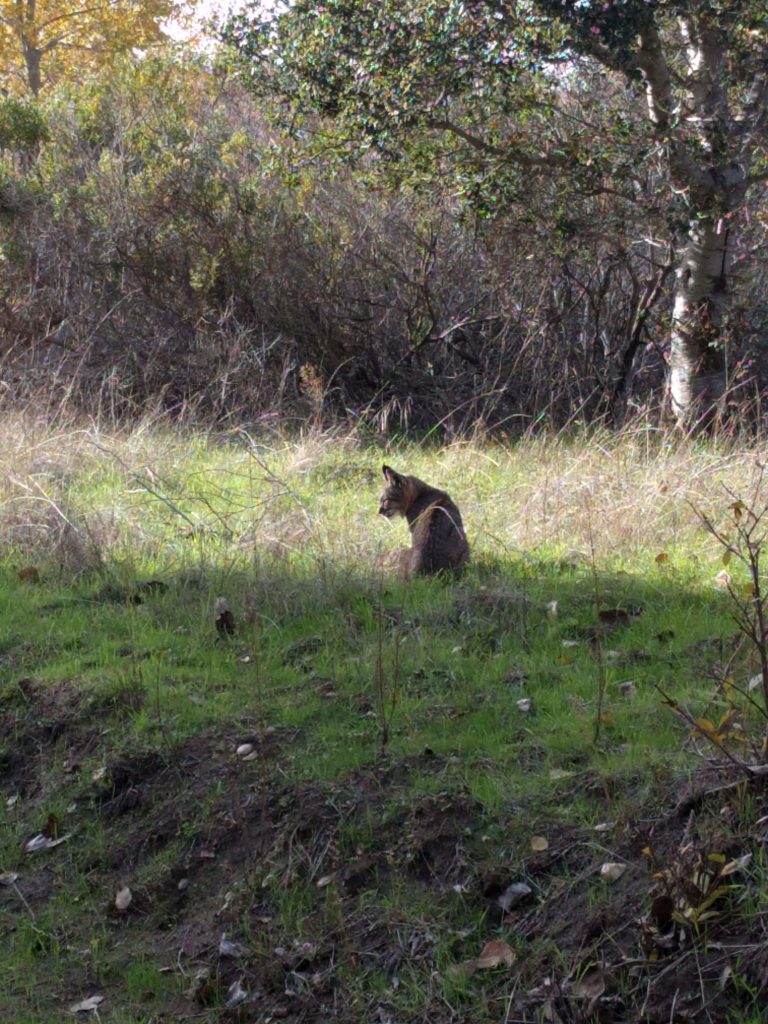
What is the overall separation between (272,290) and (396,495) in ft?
26.2

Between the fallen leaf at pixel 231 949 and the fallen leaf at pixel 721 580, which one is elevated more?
the fallen leaf at pixel 721 580

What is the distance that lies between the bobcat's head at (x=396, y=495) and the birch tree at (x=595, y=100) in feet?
12.3

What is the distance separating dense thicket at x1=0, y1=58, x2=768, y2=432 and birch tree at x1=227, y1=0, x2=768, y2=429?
105 centimetres

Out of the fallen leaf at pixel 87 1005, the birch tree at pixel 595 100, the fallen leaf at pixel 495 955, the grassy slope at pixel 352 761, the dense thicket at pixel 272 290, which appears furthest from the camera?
the dense thicket at pixel 272 290

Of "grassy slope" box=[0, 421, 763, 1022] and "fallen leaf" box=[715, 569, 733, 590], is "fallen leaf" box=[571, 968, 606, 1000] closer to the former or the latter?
"grassy slope" box=[0, 421, 763, 1022]

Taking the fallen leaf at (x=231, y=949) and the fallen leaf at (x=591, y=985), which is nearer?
the fallen leaf at (x=591, y=985)

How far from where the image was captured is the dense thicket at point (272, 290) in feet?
45.6

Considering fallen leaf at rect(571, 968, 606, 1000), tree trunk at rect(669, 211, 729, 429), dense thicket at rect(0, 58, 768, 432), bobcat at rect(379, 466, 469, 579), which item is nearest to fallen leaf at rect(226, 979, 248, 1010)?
fallen leaf at rect(571, 968, 606, 1000)

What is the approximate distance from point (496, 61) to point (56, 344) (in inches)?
320

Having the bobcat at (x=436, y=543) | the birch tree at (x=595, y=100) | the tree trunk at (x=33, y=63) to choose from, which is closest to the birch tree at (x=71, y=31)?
the tree trunk at (x=33, y=63)

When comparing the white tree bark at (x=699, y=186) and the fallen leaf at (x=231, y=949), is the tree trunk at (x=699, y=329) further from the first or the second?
the fallen leaf at (x=231, y=949)

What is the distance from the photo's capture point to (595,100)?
40.5 ft

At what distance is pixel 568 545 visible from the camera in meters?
7.96

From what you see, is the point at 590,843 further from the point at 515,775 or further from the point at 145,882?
the point at 145,882
